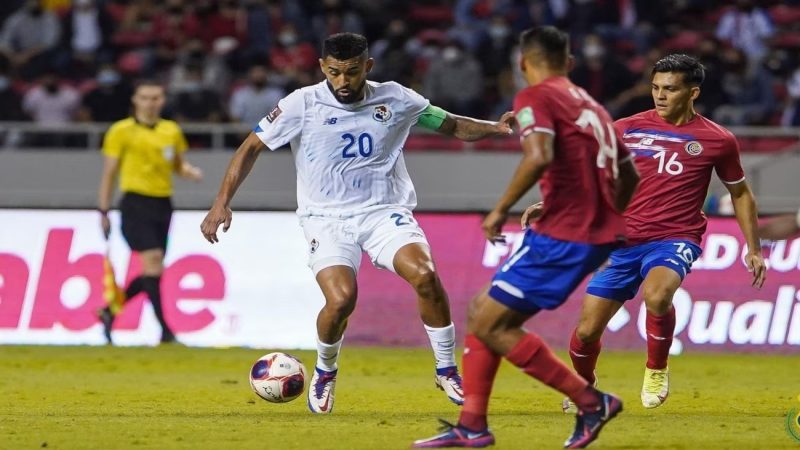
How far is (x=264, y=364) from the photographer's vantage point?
32.0ft

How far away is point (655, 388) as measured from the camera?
984 centimetres

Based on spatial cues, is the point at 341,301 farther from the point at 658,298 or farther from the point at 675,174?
the point at 675,174

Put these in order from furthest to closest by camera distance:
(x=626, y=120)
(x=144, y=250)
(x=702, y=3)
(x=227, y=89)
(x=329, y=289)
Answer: (x=702, y=3) < (x=227, y=89) < (x=144, y=250) < (x=626, y=120) < (x=329, y=289)

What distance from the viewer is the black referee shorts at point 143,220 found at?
14.6 metres

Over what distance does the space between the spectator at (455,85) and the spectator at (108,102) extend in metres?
4.01

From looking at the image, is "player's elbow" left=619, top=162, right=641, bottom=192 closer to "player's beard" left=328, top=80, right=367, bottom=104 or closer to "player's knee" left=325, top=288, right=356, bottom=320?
"player's knee" left=325, top=288, right=356, bottom=320

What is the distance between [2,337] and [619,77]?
883 centimetres

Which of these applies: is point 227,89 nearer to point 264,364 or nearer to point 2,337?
point 2,337

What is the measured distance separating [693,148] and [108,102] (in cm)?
1161

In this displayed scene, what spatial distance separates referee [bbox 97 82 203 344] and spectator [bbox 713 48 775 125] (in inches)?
308

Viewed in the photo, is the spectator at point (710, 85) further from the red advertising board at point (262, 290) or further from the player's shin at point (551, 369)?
the player's shin at point (551, 369)

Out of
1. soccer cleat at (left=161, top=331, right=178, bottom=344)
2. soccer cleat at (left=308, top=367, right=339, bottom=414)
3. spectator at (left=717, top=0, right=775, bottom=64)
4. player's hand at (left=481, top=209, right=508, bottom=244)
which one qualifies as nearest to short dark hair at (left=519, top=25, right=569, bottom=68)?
player's hand at (left=481, top=209, right=508, bottom=244)

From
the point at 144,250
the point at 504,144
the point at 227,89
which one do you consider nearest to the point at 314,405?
the point at 144,250

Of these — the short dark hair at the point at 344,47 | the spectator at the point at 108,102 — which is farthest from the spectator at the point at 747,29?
the short dark hair at the point at 344,47
